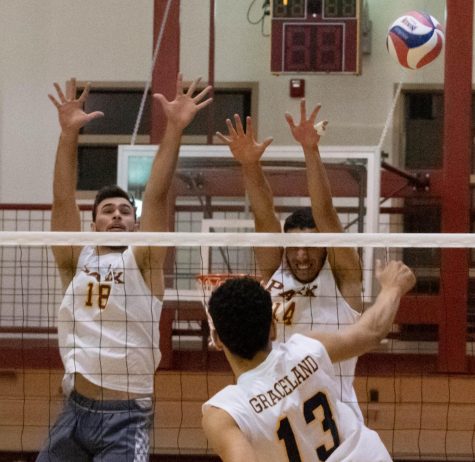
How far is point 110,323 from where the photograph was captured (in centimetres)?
534

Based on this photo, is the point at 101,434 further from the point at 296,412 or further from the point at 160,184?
the point at 296,412

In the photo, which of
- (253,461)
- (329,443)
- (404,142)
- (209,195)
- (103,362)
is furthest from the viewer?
(404,142)

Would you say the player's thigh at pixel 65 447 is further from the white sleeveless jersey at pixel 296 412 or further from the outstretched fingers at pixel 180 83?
the white sleeveless jersey at pixel 296 412

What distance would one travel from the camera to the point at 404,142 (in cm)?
1195

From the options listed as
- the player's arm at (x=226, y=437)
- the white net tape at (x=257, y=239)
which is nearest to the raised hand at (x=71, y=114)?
the white net tape at (x=257, y=239)

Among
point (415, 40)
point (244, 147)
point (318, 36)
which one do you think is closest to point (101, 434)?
point (244, 147)

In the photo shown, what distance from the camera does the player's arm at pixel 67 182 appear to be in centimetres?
557

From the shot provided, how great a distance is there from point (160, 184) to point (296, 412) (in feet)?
6.28

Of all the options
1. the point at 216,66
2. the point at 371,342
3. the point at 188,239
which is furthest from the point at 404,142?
the point at 371,342

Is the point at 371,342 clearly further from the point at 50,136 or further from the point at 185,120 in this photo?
the point at 50,136

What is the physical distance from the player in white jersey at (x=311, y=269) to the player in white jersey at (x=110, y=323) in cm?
44

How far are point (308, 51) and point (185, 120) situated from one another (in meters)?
4.40

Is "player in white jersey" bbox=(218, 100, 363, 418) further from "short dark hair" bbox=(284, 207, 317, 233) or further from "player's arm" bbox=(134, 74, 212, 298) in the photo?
"player's arm" bbox=(134, 74, 212, 298)

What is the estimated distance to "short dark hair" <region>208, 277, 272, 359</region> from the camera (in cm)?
372
